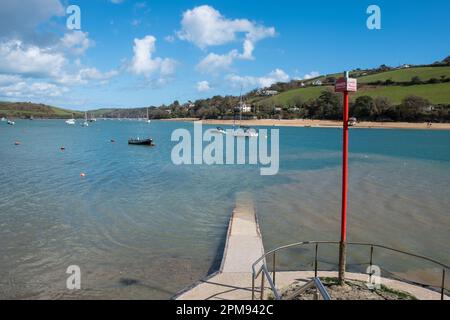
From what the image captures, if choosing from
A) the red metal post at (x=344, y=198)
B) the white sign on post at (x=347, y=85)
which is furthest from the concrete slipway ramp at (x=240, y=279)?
the white sign on post at (x=347, y=85)

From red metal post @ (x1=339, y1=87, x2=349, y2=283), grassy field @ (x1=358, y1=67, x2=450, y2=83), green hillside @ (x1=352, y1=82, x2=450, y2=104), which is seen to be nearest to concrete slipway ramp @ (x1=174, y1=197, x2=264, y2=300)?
red metal post @ (x1=339, y1=87, x2=349, y2=283)

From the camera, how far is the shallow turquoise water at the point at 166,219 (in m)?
12.5

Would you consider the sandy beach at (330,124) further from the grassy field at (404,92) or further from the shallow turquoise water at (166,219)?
the shallow turquoise water at (166,219)

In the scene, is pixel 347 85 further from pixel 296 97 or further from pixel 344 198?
pixel 296 97

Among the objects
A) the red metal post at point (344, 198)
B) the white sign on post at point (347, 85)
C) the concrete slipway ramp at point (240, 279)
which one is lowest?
the concrete slipway ramp at point (240, 279)

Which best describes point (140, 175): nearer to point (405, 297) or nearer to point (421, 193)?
point (421, 193)

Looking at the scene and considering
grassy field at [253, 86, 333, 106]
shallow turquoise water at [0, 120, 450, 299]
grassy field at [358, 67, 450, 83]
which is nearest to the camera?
shallow turquoise water at [0, 120, 450, 299]

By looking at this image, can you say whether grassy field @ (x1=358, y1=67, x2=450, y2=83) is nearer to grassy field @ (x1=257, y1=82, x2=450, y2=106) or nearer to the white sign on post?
grassy field @ (x1=257, y1=82, x2=450, y2=106)

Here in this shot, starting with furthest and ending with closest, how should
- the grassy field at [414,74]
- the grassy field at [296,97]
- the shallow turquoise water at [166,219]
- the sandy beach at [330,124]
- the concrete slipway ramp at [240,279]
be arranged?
the grassy field at [296,97] → the grassy field at [414,74] → the sandy beach at [330,124] → the shallow turquoise water at [166,219] → the concrete slipway ramp at [240,279]

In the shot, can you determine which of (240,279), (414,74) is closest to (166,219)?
(240,279)

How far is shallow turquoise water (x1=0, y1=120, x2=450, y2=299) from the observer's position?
12.5 m

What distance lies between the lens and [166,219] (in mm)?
19016
